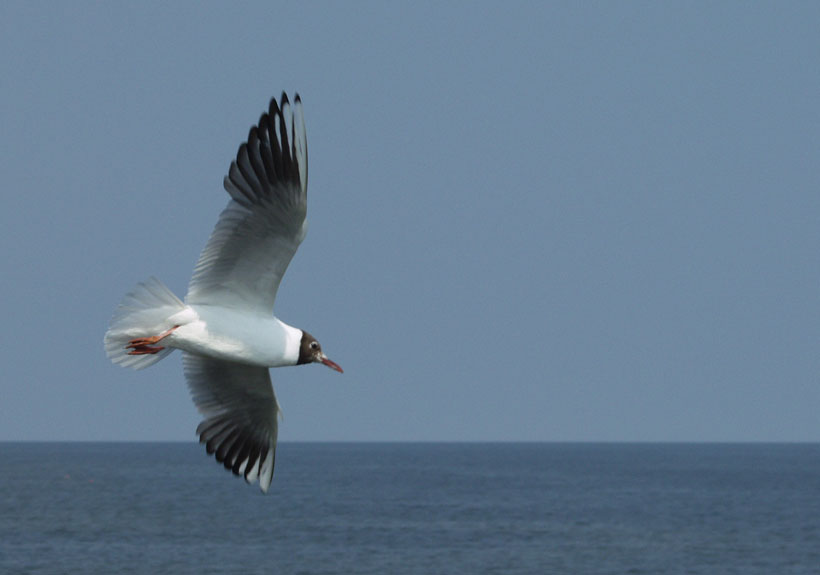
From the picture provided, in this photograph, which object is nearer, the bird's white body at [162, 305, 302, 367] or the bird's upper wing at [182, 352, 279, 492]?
the bird's white body at [162, 305, 302, 367]

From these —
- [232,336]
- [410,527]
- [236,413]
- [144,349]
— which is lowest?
[410,527]

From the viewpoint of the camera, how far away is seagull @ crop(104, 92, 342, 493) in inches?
397

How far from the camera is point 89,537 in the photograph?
72.3 metres

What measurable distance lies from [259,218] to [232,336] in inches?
42.6

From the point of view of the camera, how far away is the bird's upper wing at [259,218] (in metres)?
10.1

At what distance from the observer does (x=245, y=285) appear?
10.6 metres

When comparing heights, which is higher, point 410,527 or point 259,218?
point 259,218

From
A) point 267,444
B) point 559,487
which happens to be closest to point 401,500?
point 559,487

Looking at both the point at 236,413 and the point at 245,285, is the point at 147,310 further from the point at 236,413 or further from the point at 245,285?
Answer: the point at 236,413

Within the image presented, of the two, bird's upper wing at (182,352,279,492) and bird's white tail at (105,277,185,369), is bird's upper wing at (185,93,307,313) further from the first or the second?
bird's upper wing at (182,352,279,492)

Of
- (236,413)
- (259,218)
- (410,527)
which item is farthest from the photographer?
(410,527)

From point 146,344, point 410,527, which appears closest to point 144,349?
point 146,344

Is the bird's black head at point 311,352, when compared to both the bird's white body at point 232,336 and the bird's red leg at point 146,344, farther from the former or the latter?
the bird's red leg at point 146,344

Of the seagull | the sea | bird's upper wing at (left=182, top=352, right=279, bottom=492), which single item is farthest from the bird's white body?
the sea
